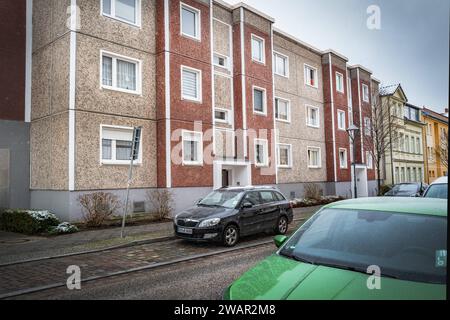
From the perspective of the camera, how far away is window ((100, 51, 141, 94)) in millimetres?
15724

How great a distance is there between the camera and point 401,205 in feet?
12.6

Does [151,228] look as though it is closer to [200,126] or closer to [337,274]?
[200,126]

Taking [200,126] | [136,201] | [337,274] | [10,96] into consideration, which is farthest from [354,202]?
[10,96]

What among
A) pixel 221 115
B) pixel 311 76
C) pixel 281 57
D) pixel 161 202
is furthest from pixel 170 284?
pixel 311 76

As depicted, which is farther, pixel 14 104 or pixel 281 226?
pixel 14 104

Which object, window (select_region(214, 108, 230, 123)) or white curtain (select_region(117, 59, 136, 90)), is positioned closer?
white curtain (select_region(117, 59, 136, 90))

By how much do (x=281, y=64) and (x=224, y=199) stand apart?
1729cm

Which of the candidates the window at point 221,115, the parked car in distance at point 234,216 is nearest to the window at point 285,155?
the window at point 221,115

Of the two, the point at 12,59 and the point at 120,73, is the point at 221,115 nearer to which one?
the point at 120,73

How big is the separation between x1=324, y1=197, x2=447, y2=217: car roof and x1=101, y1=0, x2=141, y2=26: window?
588 inches

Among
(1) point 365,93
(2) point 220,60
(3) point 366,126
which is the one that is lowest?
(3) point 366,126

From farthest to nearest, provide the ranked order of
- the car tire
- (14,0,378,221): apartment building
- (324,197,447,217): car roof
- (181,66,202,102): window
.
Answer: (181,66,202,102): window < (14,0,378,221): apartment building < the car tire < (324,197,447,217): car roof

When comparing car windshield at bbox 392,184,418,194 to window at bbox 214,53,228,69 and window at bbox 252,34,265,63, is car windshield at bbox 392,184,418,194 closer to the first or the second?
window at bbox 252,34,265,63

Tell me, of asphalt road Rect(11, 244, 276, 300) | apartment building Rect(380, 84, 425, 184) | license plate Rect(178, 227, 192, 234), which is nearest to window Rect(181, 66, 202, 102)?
license plate Rect(178, 227, 192, 234)
